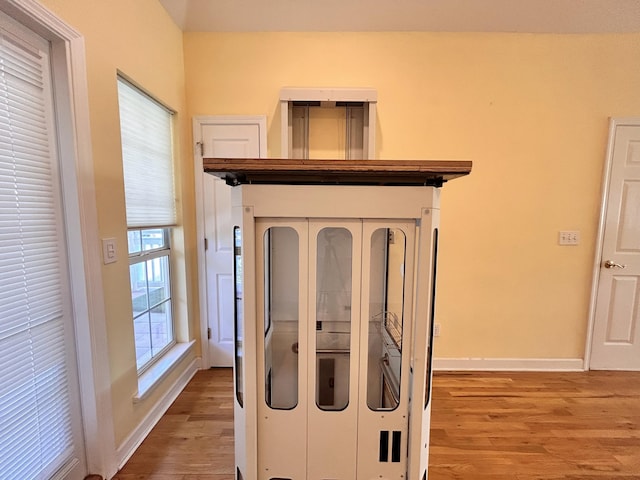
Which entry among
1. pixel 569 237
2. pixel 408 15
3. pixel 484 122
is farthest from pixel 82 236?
pixel 569 237

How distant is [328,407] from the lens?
1107 mm

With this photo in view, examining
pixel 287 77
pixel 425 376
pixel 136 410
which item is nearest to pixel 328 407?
Result: pixel 425 376

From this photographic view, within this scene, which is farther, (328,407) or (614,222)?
(614,222)

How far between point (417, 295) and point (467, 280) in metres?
1.68

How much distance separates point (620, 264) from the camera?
7.72 feet

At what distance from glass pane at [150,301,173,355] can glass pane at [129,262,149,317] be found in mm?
140

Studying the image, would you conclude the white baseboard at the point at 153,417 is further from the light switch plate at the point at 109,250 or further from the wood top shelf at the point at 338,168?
the wood top shelf at the point at 338,168

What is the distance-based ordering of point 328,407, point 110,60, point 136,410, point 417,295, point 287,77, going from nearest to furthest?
1. point 417,295
2. point 328,407
3. point 110,60
4. point 136,410
5. point 287,77

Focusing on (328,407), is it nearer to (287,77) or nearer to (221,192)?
(221,192)

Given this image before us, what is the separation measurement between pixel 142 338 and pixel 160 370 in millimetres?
252

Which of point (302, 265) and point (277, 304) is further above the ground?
point (302, 265)

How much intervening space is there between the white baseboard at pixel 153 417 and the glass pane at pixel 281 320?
1093 mm

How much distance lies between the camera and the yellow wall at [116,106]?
1341 millimetres

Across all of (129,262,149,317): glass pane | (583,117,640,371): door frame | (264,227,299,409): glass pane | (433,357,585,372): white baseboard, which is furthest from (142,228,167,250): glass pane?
(583,117,640,371): door frame
